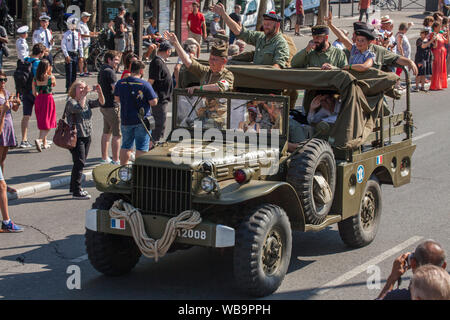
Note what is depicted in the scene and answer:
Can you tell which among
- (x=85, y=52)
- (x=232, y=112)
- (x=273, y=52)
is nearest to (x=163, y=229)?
(x=232, y=112)

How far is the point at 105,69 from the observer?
505 inches

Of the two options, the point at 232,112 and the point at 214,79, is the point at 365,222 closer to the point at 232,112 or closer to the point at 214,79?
the point at 232,112

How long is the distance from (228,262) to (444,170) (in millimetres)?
6144

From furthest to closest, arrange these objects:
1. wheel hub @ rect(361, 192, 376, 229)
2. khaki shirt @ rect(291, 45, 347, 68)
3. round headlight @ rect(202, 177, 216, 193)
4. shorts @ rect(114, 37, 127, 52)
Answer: shorts @ rect(114, 37, 127, 52), khaki shirt @ rect(291, 45, 347, 68), wheel hub @ rect(361, 192, 376, 229), round headlight @ rect(202, 177, 216, 193)

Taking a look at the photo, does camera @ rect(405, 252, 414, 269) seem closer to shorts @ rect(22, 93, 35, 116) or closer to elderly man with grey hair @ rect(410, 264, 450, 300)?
elderly man with grey hair @ rect(410, 264, 450, 300)

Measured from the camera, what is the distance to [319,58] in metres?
9.90

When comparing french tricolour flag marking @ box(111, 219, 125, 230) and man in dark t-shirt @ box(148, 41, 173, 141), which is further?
man in dark t-shirt @ box(148, 41, 173, 141)

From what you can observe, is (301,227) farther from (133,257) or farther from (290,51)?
(290,51)

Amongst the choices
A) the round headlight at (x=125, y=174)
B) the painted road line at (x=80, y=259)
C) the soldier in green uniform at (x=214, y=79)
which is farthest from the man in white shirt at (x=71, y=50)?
the round headlight at (x=125, y=174)

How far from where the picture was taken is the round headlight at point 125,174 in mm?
7641

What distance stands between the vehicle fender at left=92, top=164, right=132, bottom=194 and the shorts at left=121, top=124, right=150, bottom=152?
10.9ft

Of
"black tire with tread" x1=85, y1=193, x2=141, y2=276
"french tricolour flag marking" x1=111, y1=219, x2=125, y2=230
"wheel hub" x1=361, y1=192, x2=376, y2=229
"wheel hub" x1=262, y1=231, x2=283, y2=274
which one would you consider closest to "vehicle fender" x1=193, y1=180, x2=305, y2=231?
"wheel hub" x1=262, y1=231, x2=283, y2=274

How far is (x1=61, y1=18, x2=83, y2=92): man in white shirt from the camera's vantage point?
1970 cm

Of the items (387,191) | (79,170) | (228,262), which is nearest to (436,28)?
(387,191)
